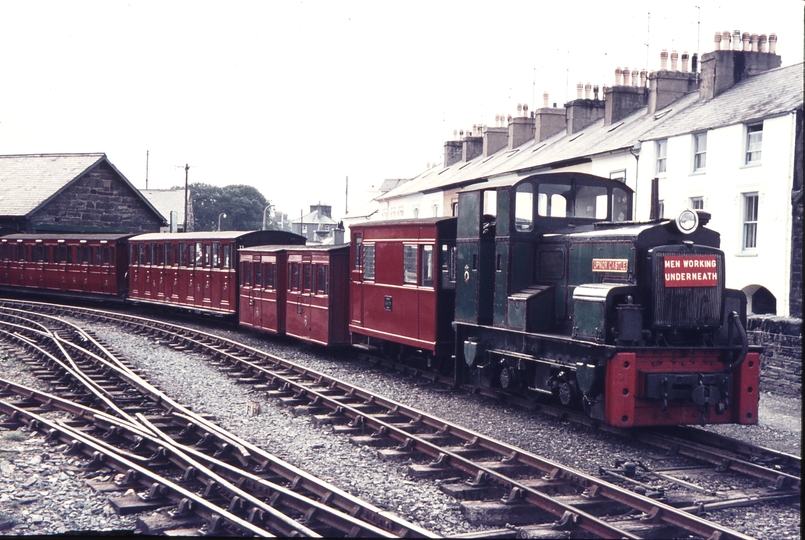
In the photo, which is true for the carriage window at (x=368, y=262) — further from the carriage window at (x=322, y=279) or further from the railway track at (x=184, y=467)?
the railway track at (x=184, y=467)

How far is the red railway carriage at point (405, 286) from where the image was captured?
12.0m

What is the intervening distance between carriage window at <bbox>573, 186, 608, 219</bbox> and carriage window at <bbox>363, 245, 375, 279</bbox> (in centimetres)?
452

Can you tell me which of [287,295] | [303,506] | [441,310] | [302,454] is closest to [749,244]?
[441,310]

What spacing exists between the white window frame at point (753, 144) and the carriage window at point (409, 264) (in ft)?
30.0

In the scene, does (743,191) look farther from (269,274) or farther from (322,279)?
(269,274)

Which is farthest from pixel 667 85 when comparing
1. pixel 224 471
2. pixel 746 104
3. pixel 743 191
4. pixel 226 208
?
pixel 226 208

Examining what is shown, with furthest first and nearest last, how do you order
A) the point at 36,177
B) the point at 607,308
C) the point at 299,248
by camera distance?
the point at 36,177 → the point at 299,248 → the point at 607,308

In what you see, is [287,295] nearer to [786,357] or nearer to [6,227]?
[786,357]

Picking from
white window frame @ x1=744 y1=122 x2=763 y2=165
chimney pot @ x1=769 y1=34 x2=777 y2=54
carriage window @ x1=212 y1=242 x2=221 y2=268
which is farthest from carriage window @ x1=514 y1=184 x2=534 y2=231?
chimney pot @ x1=769 y1=34 x2=777 y2=54

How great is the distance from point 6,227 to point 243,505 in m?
32.0

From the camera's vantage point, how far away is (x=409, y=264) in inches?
504

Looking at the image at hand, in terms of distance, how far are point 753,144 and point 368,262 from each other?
9531 mm

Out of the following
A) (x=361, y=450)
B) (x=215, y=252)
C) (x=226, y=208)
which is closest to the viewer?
(x=361, y=450)

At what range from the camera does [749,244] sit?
17.5 metres
